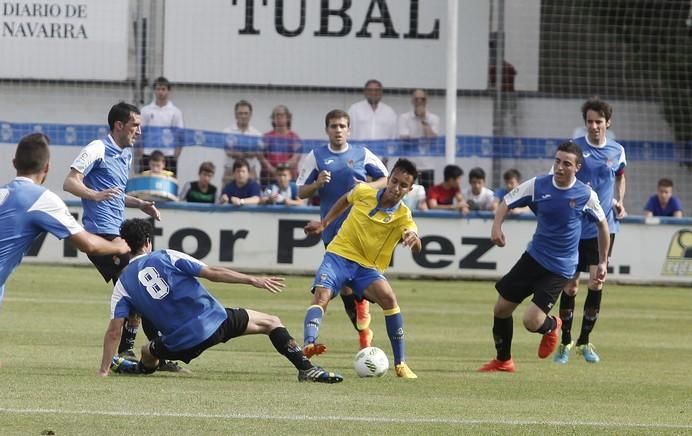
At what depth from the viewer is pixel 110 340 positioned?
386 inches

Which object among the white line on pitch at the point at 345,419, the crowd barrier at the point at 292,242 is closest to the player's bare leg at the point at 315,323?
the white line on pitch at the point at 345,419

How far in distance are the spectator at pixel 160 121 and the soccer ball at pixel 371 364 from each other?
12.5 metres

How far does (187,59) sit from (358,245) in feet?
45.1

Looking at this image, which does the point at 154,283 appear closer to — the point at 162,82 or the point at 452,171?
the point at 452,171

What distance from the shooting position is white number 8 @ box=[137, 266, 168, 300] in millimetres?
9727

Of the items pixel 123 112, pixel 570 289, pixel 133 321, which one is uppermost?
pixel 123 112

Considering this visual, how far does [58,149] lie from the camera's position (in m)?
23.1

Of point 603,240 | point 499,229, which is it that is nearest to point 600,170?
point 603,240

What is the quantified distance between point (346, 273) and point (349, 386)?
1555mm

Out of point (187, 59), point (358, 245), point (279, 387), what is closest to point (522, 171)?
point (187, 59)

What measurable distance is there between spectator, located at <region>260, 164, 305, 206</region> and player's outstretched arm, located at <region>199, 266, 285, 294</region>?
1151cm

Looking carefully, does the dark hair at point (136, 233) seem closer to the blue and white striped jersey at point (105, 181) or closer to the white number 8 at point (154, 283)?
the white number 8 at point (154, 283)

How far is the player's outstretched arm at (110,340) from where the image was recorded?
9.77m

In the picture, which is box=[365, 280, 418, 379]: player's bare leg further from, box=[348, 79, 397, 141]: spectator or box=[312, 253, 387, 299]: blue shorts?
box=[348, 79, 397, 141]: spectator
